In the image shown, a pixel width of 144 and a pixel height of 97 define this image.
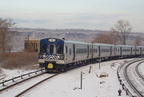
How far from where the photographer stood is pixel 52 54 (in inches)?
869

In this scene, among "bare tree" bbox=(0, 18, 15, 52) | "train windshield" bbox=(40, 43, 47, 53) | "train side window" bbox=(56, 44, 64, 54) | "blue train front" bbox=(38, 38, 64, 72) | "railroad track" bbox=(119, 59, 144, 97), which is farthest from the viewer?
"bare tree" bbox=(0, 18, 15, 52)

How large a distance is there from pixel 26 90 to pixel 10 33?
123 feet

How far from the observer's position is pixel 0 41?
40531 mm

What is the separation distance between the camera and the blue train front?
2188cm

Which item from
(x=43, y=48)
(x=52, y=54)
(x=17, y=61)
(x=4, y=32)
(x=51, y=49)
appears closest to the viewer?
(x=52, y=54)

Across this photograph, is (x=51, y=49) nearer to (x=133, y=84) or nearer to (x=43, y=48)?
(x=43, y=48)

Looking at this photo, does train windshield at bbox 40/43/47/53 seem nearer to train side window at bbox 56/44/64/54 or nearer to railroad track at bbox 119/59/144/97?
train side window at bbox 56/44/64/54

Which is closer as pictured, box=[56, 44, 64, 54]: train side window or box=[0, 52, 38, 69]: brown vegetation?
box=[56, 44, 64, 54]: train side window

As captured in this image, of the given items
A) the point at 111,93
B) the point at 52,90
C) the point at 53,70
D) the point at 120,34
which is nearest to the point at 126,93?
the point at 111,93

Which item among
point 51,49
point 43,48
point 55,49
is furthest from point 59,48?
point 43,48

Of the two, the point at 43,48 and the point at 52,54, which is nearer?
the point at 52,54

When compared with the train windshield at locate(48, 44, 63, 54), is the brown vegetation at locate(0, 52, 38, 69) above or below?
below

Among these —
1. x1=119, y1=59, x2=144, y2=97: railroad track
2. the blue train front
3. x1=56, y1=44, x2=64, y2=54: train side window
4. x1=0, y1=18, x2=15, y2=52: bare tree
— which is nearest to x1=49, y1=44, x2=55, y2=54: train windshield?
the blue train front

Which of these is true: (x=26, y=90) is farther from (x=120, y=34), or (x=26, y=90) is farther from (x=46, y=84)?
(x=120, y=34)
